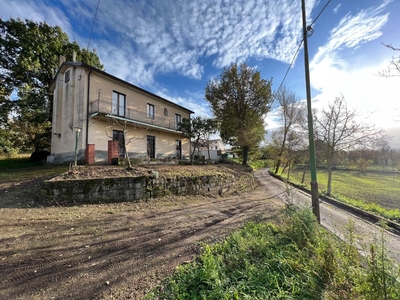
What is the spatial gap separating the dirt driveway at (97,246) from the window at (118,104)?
9.75 meters

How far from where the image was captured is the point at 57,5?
6.19 meters

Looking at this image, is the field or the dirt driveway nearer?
the dirt driveway

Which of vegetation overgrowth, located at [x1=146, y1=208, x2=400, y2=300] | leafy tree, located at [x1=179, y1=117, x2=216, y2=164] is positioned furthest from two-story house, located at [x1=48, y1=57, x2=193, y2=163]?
vegetation overgrowth, located at [x1=146, y1=208, x2=400, y2=300]

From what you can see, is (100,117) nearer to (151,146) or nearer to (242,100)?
(151,146)

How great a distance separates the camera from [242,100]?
18.1 metres

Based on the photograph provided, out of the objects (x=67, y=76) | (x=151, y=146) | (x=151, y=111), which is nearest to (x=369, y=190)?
(x=151, y=146)

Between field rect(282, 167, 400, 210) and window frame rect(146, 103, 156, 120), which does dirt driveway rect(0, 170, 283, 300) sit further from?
window frame rect(146, 103, 156, 120)

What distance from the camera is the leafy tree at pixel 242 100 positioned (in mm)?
17688

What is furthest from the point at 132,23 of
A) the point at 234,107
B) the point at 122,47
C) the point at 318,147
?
the point at 318,147

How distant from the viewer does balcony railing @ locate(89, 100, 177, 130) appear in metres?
12.1

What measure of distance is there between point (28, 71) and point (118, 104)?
35.0 ft

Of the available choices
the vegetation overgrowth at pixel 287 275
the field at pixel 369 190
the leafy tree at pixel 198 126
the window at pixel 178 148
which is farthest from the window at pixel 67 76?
the field at pixel 369 190

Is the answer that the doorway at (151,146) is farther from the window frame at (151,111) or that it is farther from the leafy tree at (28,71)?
the leafy tree at (28,71)

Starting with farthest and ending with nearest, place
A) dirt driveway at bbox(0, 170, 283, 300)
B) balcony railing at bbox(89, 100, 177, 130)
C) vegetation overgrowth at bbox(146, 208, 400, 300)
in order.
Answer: balcony railing at bbox(89, 100, 177, 130)
dirt driveway at bbox(0, 170, 283, 300)
vegetation overgrowth at bbox(146, 208, 400, 300)
